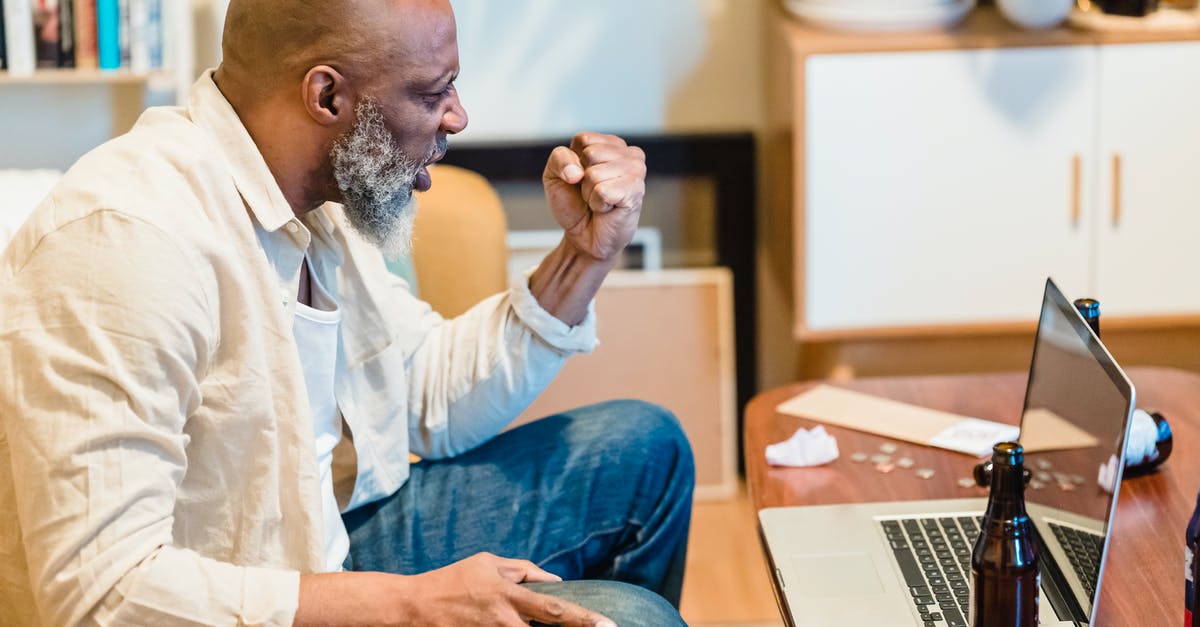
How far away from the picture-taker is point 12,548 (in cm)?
124

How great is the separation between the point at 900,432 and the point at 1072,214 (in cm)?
107

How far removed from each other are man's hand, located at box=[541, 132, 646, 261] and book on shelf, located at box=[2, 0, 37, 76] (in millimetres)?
1270

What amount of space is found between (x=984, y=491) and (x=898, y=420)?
21 cm

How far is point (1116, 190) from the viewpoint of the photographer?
101 inches

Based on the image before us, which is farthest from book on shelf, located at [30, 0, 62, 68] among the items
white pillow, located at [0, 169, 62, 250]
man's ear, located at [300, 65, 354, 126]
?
man's ear, located at [300, 65, 354, 126]

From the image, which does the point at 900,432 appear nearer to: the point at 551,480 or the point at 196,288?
the point at 551,480

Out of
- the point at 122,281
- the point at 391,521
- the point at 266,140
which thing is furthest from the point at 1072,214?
the point at 122,281

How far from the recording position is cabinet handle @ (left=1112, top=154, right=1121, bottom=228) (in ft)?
8.35

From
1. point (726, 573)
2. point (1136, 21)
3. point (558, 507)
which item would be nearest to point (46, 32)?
point (558, 507)

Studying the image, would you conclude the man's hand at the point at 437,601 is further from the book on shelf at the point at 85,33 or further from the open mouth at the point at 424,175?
the book on shelf at the point at 85,33

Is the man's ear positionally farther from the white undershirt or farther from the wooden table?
the wooden table

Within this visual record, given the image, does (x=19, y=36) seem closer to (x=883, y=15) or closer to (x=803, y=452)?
(x=883, y=15)

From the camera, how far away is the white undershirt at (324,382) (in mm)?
1490

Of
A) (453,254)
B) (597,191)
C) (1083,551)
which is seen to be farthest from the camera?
(453,254)
